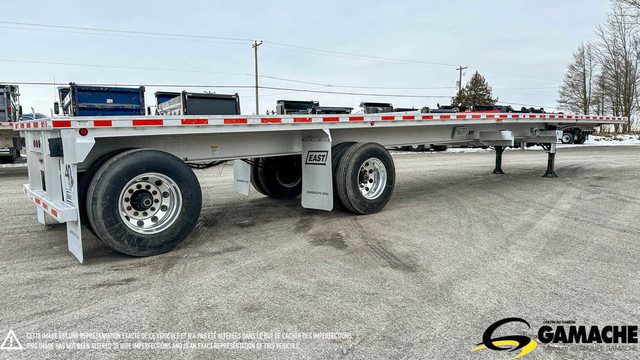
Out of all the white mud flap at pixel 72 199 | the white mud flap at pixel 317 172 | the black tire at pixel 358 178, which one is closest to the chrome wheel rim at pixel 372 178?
the black tire at pixel 358 178

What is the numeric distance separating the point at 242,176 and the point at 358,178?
2371 millimetres

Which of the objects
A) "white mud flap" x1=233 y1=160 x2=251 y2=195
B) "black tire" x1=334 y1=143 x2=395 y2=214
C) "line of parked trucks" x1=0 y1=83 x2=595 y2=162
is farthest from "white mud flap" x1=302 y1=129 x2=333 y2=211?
"white mud flap" x1=233 y1=160 x2=251 y2=195

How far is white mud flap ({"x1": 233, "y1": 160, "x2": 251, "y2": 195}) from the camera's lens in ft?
24.7

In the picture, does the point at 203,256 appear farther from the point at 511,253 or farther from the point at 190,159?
the point at 511,253

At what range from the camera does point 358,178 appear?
6.28 meters

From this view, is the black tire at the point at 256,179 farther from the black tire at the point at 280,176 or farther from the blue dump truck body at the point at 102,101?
the blue dump truck body at the point at 102,101

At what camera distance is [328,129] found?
5988mm

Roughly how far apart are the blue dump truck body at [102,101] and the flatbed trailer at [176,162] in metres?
6.00

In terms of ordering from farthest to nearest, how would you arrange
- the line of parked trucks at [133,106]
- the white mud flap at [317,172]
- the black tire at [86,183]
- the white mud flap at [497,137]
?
the white mud flap at [497,137] < the line of parked trucks at [133,106] < the white mud flap at [317,172] < the black tire at [86,183]

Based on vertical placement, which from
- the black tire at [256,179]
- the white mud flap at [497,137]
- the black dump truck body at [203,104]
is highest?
the black dump truck body at [203,104]

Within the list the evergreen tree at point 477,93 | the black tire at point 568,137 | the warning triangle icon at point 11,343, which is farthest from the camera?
the evergreen tree at point 477,93

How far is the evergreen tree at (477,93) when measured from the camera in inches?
2186

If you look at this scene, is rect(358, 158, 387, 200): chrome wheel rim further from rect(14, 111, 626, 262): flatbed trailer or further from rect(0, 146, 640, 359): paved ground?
rect(0, 146, 640, 359): paved ground

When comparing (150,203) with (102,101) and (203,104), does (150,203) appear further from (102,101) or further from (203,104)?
(102,101)
